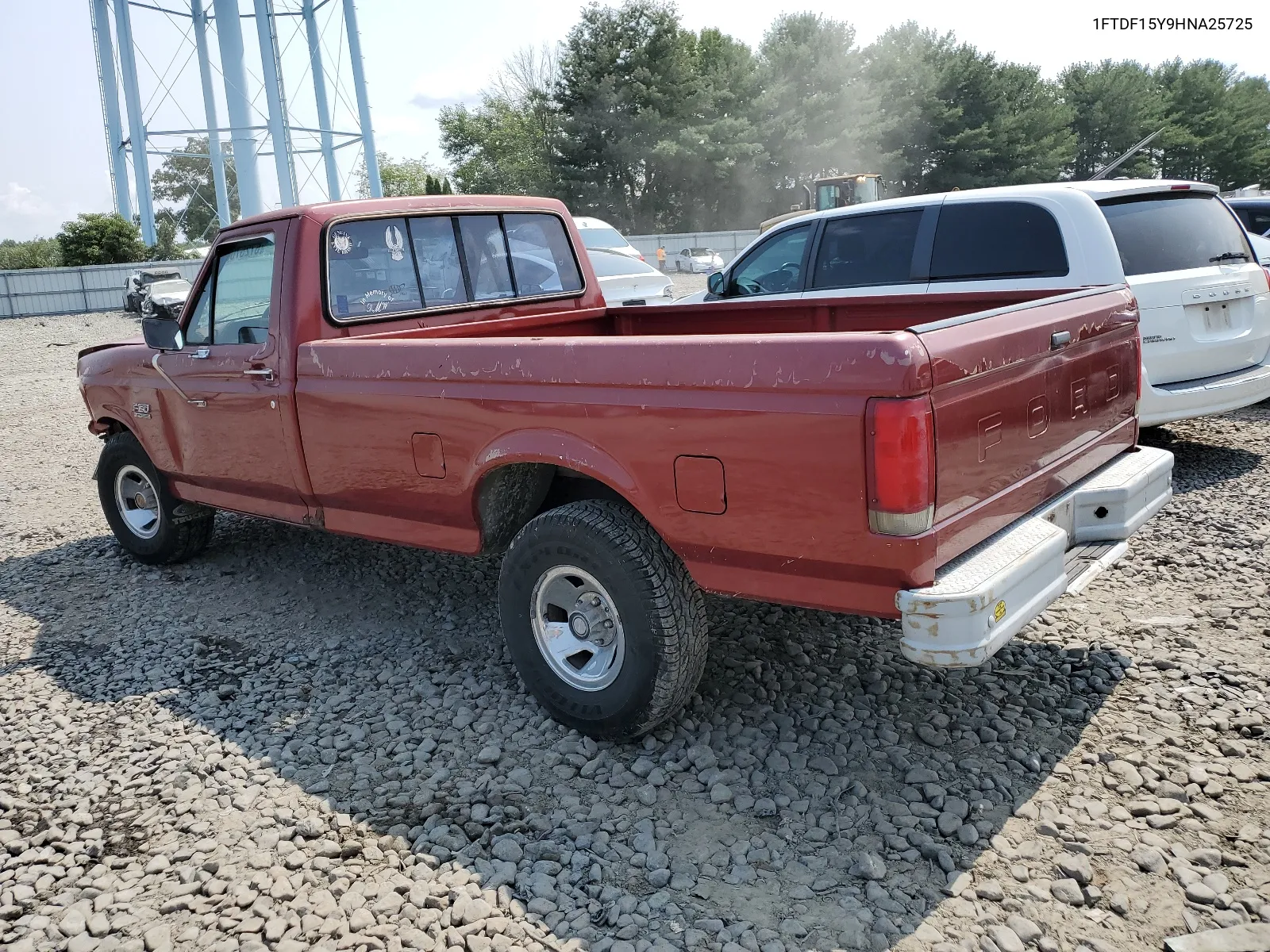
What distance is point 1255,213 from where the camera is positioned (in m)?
11.1

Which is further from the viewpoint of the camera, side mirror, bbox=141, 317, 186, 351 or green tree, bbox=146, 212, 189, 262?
green tree, bbox=146, 212, 189, 262

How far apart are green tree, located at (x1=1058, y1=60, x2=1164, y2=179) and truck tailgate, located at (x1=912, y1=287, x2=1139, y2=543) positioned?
59.5 meters

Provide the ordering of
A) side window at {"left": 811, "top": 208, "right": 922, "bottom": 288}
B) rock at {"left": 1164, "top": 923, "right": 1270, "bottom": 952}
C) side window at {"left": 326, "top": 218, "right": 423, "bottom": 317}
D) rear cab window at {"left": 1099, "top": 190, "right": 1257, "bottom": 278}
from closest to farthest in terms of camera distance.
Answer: rock at {"left": 1164, "top": 923, "right": 1270, "bottom": 952}, side window at {"left": 326, "top": 218, "right": 423, "bottom": 317}, rear cab window at {"left": 1099, "top": 190, "right": 1257, "bottom": 278}, side window at {"left": 811, "top": 208, "right": 922, "bottom": 288}

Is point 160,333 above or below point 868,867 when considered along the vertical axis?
above

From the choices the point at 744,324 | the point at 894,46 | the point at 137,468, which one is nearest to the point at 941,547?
the point at 744,324

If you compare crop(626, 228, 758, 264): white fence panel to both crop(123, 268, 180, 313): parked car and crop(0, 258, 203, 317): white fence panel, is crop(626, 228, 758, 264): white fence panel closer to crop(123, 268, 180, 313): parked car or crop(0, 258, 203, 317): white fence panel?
crop(0, 258, 203, 317): white fence panel

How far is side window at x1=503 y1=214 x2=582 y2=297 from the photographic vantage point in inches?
208

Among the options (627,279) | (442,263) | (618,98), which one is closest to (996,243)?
(442,263)

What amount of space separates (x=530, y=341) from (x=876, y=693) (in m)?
1.90

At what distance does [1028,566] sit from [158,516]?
4.92m

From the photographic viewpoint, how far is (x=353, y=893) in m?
2.92

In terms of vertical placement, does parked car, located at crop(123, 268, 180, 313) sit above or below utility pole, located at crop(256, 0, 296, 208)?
below

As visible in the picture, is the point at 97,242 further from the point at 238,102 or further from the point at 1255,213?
the point at 1255,213

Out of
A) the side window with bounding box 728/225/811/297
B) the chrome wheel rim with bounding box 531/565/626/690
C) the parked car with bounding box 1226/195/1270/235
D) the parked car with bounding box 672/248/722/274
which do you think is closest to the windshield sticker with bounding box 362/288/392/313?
the chrome wheel rim with bounding box 531/565/626/690
